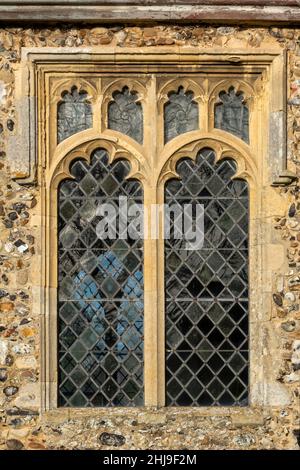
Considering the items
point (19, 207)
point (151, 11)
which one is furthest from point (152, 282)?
point (151, 11)

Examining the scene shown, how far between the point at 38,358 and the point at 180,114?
251 cm

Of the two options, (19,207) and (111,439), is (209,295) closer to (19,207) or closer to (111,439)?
(111,439)

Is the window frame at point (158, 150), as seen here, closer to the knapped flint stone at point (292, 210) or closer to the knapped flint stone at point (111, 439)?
the knapped flint stone at point (292, 210)

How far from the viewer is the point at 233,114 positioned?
45.9 feet

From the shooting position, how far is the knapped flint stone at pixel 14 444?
13430mm

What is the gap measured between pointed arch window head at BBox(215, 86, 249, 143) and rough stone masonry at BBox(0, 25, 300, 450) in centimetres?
43

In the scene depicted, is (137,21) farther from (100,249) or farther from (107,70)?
(100,249)

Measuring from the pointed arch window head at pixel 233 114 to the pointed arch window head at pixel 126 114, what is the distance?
0.70 metres

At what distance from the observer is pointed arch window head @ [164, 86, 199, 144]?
13.9 metres

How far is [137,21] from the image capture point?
1374 centimetres

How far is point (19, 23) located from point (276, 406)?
4036 millimetres

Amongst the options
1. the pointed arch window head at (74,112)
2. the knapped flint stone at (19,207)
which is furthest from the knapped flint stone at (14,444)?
the pointed arch window head at (74,112)
